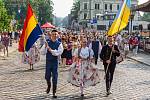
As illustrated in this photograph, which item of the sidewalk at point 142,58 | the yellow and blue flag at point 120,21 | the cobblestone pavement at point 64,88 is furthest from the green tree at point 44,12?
the yellow and blue flag at point 120,21

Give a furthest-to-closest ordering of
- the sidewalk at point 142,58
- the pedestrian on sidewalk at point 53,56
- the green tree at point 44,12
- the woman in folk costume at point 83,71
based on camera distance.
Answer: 1. the green tree at point 44,12
2. the sidewalk at point 142,58
3. the woman in folk costume at point 83,71
4. the pedestrian on sidewalk at point 53,56

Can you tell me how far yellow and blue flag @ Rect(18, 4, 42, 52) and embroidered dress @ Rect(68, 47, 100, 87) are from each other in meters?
1.37

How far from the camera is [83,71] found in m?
12.2

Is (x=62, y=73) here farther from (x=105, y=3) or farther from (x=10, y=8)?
(x=105, y=3)

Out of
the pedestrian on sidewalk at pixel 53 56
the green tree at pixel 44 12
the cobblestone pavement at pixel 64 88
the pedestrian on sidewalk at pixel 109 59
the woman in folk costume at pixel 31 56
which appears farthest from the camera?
the green tree at pixel 44 12

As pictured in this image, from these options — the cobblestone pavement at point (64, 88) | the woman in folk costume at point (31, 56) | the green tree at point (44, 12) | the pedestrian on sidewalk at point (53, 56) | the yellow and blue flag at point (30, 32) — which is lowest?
the cobblestone pavement at point (64, 88)

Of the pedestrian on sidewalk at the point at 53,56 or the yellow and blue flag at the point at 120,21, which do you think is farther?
the yellow and blue flag at the point at 120,21

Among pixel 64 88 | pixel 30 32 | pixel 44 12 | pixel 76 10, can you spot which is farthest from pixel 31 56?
pixel 76 10

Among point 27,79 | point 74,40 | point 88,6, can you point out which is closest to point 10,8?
point 88,6

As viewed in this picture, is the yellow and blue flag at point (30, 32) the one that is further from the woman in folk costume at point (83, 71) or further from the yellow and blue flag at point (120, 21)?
the yellow and blue flag at point (120, 21)

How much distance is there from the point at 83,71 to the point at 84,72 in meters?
0.04

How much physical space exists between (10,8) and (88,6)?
176 feet

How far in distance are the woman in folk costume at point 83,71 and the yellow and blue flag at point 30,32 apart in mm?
1312

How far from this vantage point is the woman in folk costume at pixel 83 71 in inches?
479
